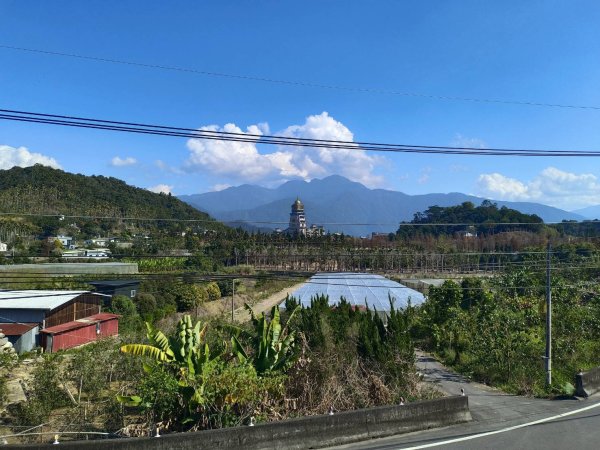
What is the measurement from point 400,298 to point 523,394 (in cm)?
2294

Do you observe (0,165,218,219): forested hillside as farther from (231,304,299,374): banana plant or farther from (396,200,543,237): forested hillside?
(231,304,299,374): banana plant

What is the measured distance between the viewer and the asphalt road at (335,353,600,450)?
29.1 feet

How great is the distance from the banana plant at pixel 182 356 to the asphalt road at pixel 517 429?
308 centimetres

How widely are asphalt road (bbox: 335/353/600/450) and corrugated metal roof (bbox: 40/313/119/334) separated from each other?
2442 centimetres

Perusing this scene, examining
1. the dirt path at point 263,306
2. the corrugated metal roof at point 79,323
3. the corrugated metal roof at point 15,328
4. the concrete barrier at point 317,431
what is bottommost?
the dirt path at point 263,306

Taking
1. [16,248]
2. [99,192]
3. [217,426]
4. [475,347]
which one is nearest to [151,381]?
[217,426]

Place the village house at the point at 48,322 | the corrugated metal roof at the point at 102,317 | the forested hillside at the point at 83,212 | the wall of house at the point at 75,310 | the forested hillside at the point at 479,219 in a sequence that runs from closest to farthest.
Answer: the village house at the point at 48,322
the wall of house at the point at 75,310
the corrugated metal roof at the point at 102,317
the forested hillside at the point at 83,212
the forested hillside at the point at 479,219

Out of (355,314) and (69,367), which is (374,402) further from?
(69,367)

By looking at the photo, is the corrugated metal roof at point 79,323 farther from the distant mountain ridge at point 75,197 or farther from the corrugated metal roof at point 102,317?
the distant mountain ridge at point 75,197

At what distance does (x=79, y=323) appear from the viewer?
2944 cm

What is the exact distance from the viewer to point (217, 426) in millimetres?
8875

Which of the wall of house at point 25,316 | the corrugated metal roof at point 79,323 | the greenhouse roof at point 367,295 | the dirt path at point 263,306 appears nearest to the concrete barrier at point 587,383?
the greenhouse roof at point 367,295

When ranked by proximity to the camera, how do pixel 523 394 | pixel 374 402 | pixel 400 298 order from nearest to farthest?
pixel 374 402
pixel 523 394
pixel 400 298

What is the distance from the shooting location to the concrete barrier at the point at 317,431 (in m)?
7.86
